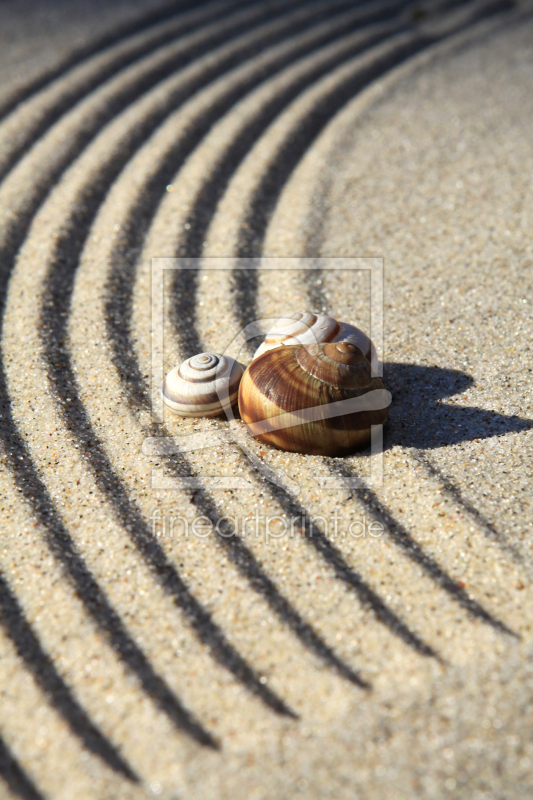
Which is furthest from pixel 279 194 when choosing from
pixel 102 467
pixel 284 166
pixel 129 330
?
pixel 102 467

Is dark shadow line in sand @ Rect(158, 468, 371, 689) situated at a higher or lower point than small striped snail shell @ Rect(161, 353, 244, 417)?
lower

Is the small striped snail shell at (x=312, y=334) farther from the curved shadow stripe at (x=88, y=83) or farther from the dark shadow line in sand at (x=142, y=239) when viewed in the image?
the curved shadow stripe at (x=88, y=83)

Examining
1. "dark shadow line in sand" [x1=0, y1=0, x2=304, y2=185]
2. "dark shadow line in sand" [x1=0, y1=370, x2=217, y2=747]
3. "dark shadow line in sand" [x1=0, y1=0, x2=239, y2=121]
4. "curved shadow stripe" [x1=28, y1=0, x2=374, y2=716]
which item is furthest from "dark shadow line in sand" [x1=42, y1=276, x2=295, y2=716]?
"dark shadow line in sand" [x1=0, y1=0, x2=239, y2=121]

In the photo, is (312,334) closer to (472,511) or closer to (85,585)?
(472,511)

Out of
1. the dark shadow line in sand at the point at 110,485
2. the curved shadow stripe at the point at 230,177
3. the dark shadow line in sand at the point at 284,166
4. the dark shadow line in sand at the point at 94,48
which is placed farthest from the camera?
the dark shadow line in sand at the point at 94,48

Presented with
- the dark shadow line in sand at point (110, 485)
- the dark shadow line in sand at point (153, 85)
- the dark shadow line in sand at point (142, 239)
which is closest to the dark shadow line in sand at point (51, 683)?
the dark shadow line in sand at point (110, 485)

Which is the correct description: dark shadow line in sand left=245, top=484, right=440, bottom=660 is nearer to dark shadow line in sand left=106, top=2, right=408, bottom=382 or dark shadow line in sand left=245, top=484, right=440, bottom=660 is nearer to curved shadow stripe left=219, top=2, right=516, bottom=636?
curved shadow stripe left=219, top=2, right=516, bottom=636

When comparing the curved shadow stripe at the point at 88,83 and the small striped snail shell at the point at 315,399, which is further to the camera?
the curved shadow stripe at the point at 88,83
